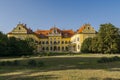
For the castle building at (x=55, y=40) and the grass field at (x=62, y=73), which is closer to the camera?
the grass field at (x=62, y=73)

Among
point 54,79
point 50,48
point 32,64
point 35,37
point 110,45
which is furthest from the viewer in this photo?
point 50,48

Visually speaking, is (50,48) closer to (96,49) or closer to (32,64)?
(96,49)

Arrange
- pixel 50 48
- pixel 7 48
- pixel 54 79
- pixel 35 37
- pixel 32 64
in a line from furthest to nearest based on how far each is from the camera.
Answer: pixel 50 48 < pixel 35 37 < pixel 7 48 < pixel 32 64 < pixel 54 79

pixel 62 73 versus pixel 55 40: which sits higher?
pixel 55 40

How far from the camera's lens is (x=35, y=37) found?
87625 mm

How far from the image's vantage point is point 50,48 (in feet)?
307

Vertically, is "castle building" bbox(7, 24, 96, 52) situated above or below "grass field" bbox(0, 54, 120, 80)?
above

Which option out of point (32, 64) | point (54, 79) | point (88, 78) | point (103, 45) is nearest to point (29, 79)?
point (54, 79)

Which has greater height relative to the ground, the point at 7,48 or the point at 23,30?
the point at 23,30

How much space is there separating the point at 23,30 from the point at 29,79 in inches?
2869

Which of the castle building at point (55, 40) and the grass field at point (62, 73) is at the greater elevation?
the castle building at point (55, 40)

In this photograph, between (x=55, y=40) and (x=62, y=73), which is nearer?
(x=62, y=73)

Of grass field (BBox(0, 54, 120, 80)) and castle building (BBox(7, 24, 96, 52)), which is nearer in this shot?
grass field (BBox(0, 54, 120, 80))

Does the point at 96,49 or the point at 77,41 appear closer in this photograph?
the point at 96,49
